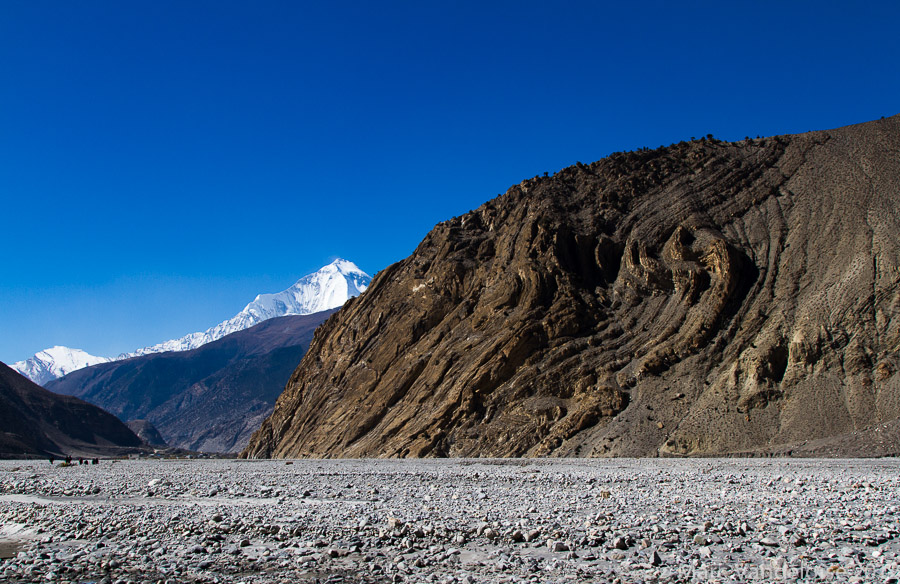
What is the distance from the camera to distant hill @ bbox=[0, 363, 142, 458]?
383 ft

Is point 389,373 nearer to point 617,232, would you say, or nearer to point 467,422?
point 467,422

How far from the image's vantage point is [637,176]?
210 feet

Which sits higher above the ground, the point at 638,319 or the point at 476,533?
the point at 638,319

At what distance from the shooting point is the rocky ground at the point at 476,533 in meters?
9.26

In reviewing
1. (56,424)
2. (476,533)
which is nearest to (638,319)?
(476,533)

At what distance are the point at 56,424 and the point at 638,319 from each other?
13449cm

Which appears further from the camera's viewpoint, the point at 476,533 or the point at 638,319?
the point at 638,319

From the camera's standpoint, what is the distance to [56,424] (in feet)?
461

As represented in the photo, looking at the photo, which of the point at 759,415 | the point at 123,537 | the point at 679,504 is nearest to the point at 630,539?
the point at 679,504

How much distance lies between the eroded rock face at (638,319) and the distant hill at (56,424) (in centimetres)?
7311

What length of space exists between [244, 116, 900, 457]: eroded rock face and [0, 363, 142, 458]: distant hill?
73115 millimetres

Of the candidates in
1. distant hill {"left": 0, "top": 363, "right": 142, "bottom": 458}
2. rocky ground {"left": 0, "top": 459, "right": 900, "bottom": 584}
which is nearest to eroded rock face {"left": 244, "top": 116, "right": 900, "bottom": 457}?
rocky ground {"left": 0, "top": 459, "right": 900, "bottom": 584}

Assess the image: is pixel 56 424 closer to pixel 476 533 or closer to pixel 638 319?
pixel 638 319

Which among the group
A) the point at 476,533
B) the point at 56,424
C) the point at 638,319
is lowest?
the point at 56,424
